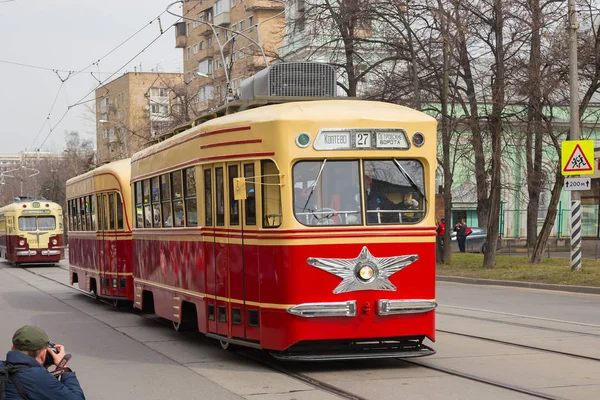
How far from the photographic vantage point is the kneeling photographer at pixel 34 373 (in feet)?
17.8

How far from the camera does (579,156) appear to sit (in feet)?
73.8

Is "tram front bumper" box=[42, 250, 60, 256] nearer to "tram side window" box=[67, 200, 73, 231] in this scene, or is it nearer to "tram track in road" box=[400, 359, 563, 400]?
"tram side window" box=[67, 200, 73, 231]

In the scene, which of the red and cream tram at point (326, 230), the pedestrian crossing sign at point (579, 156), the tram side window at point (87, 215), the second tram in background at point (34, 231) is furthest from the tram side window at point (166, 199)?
the second tram in background at point (34, 231)

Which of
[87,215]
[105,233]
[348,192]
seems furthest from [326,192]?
[87,215]

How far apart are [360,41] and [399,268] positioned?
66.7 feet

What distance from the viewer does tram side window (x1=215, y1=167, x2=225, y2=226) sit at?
35.5 feet

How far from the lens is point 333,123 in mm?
9898

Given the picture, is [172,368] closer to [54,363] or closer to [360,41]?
[54,363]

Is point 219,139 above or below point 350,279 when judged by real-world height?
above

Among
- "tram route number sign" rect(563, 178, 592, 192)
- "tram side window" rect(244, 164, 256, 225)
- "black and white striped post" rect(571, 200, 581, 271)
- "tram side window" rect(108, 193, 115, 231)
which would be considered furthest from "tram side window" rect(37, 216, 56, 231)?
"tram side window" rect(244, 164, 256, 225)

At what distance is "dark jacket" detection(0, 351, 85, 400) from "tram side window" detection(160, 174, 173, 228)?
746cm

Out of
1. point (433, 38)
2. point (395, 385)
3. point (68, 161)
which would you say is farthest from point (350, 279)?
point (68, 161)

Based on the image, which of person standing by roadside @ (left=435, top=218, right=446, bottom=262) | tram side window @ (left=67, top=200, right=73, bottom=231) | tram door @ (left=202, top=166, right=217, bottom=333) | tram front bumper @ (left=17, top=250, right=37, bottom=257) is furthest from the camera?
tram front bumper @ (left=17, top=250, right=37, bottom=257)

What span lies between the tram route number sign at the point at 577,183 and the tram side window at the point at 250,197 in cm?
1475
